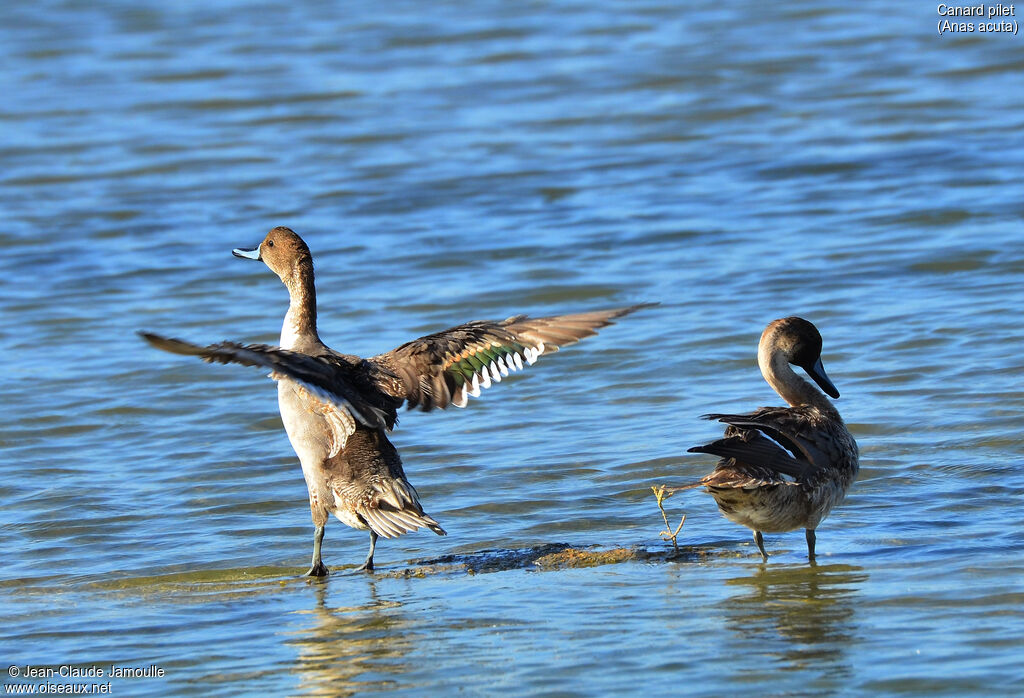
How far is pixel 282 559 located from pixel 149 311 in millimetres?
4870

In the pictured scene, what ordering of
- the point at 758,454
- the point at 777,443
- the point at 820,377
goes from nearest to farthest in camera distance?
the point at 758,454 → the point at 777,443 → the point at 820,377

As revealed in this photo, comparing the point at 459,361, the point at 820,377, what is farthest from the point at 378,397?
the point at 820,377

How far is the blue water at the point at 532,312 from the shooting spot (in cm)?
511

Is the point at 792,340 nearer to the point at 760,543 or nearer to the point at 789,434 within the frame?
the point at 789,434

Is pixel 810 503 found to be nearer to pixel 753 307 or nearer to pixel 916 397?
pixel 916 397

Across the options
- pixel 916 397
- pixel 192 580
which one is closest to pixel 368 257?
pixel 916 397

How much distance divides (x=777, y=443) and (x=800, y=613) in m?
A: 0.79

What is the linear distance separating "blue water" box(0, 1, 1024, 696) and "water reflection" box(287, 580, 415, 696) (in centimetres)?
2

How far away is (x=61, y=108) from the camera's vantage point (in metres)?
18.4

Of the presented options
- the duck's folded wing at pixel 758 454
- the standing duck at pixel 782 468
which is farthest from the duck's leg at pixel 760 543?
the duck's folded wing at pixel 758 454

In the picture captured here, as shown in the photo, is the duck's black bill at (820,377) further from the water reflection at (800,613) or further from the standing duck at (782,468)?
the water reflection at (800,613)

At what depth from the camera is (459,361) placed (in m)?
6.53

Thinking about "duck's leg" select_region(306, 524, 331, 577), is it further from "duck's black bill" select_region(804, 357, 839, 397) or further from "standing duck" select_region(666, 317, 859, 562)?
"duck's black bill" select_region(804, 357, 839, 397)

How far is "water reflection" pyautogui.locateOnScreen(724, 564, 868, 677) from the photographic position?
4.68 metres
